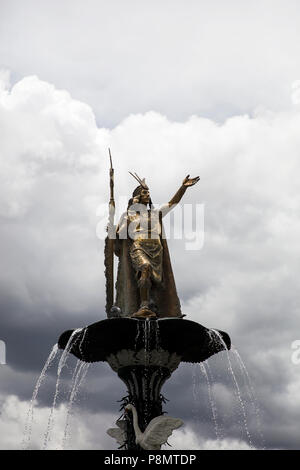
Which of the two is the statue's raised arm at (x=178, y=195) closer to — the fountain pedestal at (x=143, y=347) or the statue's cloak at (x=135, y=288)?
the statue's cloak at (x=135, y=288)

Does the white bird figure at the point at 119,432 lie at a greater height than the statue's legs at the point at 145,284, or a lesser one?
lesser

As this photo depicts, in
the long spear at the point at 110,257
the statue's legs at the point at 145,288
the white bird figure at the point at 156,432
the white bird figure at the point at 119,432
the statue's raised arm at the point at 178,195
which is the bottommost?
the white bird figure at the point at 156,432

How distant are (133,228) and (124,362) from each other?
371 centimetres

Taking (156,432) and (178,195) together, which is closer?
(156,432)

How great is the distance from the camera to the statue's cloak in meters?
17.6

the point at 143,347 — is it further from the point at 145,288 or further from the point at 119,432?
the point at 119,432

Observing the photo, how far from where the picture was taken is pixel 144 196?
18875 millimetres

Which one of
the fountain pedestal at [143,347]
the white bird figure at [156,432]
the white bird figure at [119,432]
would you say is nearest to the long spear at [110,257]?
the fountain pedestal at [143,347]

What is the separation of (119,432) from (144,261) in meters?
4.43

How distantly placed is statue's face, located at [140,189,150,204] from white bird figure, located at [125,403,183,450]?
619 cm

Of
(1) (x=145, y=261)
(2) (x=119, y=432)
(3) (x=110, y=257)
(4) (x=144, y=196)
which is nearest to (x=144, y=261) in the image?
(1) (x=145, y=261)

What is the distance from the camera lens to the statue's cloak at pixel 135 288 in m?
17.6

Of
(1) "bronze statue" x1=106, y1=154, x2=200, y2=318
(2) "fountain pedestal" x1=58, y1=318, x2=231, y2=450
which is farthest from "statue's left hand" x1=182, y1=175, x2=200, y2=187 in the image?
(2) "fountain pedestal" x1=58, y1=318, x2=231, y2=450
